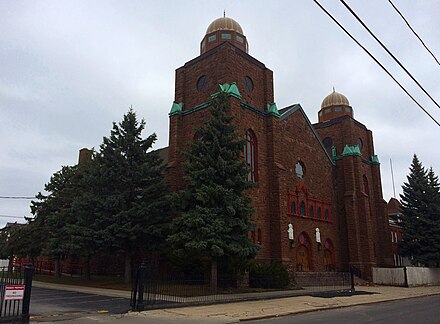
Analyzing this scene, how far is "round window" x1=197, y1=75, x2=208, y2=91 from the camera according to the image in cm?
2725

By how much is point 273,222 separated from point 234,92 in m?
8.62

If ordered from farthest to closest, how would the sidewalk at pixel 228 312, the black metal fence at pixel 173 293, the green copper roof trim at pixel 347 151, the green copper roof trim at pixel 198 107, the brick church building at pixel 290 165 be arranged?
the green copper roof trim at pixel 347 151 < the green copper roof trim at pixel 198 107 < the brick church building at pixel 290 165 < the black metal fence at pixel 173 293 < the sidewalk at pixel 228 312

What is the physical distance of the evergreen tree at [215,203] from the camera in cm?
1734

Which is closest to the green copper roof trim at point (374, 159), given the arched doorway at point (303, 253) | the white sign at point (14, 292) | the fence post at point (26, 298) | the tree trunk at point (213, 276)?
the arched doorway at point (303, 253)

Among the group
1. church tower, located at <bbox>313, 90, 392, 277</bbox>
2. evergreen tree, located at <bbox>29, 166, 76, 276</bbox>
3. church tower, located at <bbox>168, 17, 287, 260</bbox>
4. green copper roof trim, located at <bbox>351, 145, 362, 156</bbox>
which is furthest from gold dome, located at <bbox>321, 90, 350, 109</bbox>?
evergreen tree, located at <bbox>29, 166, 76, 276</bbox>

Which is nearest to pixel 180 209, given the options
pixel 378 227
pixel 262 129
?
pixel 262 129

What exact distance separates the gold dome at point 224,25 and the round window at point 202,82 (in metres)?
5.08

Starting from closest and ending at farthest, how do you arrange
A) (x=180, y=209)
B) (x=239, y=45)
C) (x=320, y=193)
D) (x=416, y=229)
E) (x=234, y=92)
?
(x=180, y=209) < (x=234, y=92) < (x=239, y=45) < (x=320, y=193) < (x=416, y=229)

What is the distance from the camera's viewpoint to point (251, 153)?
85.1 feet

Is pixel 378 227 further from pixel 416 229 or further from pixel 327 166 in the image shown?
pixel 327 166

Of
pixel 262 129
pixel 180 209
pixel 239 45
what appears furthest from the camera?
pixel 239 45

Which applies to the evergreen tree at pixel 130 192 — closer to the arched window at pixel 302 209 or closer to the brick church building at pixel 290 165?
the brick church building at pixel 290 165

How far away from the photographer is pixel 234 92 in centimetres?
2430

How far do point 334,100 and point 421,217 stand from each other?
14.3 meters
